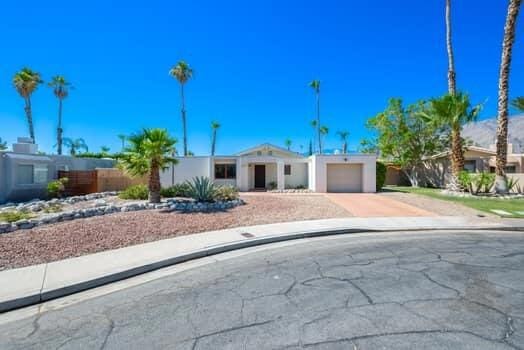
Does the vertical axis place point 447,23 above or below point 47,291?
above

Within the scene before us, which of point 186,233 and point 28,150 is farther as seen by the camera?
point 28,150

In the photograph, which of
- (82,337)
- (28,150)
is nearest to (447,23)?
(82,337)

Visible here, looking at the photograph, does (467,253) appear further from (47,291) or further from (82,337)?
(47,291)

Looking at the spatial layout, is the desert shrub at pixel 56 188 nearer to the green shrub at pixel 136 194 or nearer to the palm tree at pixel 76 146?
the green shrub at pixel 136 194

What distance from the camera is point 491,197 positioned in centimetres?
1560

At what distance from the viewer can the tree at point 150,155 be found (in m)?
11.6

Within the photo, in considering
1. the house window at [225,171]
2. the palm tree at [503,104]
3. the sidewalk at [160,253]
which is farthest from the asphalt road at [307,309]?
the house window at [225,171]

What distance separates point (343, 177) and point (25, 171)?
67.8 ft

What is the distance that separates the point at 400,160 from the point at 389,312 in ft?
82.5

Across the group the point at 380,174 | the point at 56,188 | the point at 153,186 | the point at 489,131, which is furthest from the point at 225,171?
the point at 489,131

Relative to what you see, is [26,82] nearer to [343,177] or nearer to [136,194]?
[136,194]

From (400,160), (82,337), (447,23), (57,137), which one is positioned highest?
(447,23)

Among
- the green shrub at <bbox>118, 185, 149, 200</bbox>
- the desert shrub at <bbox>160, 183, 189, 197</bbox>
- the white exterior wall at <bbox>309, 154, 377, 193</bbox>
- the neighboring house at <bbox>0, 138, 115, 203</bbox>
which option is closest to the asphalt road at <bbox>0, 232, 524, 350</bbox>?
the desert shrub at <bbox>160, 183, 189, 197</bbox>

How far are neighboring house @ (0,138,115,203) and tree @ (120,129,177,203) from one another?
25.0 ft
